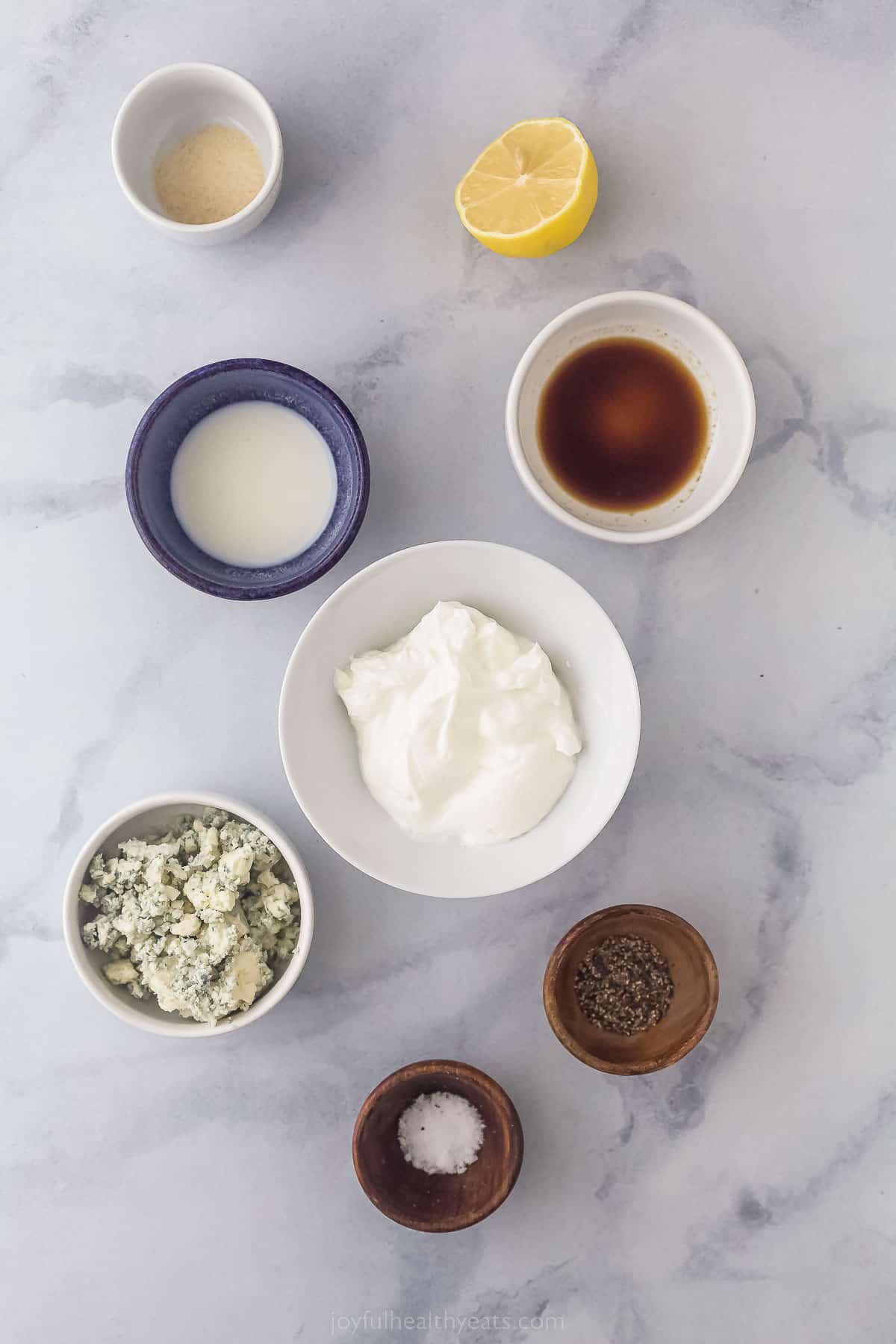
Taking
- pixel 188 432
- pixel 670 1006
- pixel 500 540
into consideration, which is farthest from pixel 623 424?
pixel 670 1006

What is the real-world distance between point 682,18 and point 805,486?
915mm

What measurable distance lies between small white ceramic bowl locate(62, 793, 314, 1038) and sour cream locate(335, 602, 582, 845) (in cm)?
23

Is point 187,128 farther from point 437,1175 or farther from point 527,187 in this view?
point 437,1175

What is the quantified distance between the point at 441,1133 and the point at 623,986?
0.44 m

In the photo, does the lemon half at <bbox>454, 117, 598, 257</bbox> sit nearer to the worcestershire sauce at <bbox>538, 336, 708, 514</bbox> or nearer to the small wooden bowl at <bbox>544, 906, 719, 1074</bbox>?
the worcestershire sauce at <bbox>538, 336, 708, 514</bbox>

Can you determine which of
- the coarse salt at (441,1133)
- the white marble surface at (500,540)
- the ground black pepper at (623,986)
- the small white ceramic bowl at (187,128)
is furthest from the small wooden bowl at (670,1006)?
the small white ceramic bowl at (187,128)

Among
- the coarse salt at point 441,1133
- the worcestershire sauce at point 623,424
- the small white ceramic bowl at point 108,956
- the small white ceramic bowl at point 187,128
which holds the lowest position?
the coarse salt at point 441,1133

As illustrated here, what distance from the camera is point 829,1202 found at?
1772 millimetres

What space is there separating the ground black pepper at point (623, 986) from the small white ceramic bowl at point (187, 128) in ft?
4.81

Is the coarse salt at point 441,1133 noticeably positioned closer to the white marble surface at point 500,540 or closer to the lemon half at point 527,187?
the white marble surface at point 500,540

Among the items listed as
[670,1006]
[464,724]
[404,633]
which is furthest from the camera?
→ [670,1006]

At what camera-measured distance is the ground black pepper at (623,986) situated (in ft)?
5.47

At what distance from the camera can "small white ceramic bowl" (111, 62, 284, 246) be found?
1.56 meters

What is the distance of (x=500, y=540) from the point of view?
1740 millimetres
